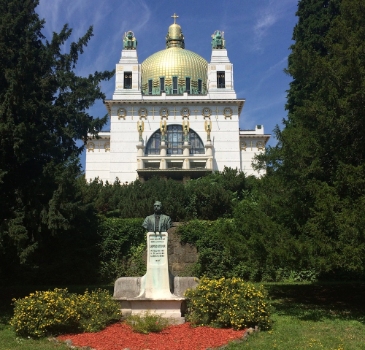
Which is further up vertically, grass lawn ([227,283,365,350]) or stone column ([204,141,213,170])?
stone column ([204,141,213,170])

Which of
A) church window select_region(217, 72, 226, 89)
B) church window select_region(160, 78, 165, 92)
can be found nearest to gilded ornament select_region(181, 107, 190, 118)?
church window select_region(217, 72, 226, 89)

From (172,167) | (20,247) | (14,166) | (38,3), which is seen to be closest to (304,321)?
(20,247)

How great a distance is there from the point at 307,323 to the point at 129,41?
45128 mm

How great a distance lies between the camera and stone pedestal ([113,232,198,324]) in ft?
36.9

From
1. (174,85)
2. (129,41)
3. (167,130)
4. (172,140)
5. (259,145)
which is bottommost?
(172,140)

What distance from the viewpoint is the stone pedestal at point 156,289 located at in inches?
443

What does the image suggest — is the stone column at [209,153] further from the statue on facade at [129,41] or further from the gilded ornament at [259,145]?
the statue on facade at [129,41]

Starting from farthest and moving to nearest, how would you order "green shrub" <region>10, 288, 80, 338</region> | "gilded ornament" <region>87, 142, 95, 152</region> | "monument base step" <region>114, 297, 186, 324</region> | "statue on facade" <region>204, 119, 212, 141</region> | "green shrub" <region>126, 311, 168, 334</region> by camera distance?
"gilded ornament" <region>87, 142, 95, 152</region> → "statue on facade" <region>204, 119, 212, 141</region> → "monument base step" <region>114, 297, 186, 324</region> → "green shrub" <region>126, 311, 168, 334</region> → "green shrub" <region>10, 288, 80, 338</region>

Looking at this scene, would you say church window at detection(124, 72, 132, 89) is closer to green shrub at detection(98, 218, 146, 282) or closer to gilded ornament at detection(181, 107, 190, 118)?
gilded ornament at detection(181, 107, 190, 118)

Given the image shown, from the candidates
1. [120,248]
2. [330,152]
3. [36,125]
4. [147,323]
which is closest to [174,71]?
[120,248]

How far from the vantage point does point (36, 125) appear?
1371 centimetres

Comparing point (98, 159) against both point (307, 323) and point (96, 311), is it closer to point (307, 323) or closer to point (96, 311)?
point (96, 311)

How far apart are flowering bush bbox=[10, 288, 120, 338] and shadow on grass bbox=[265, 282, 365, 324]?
4.70 metres

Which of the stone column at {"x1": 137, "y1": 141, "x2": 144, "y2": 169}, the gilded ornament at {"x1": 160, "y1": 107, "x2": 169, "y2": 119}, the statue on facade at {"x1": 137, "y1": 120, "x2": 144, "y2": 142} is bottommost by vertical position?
the stone column at {"x1": 137, "y1": 141, "x2": 144, "y2": 169}
